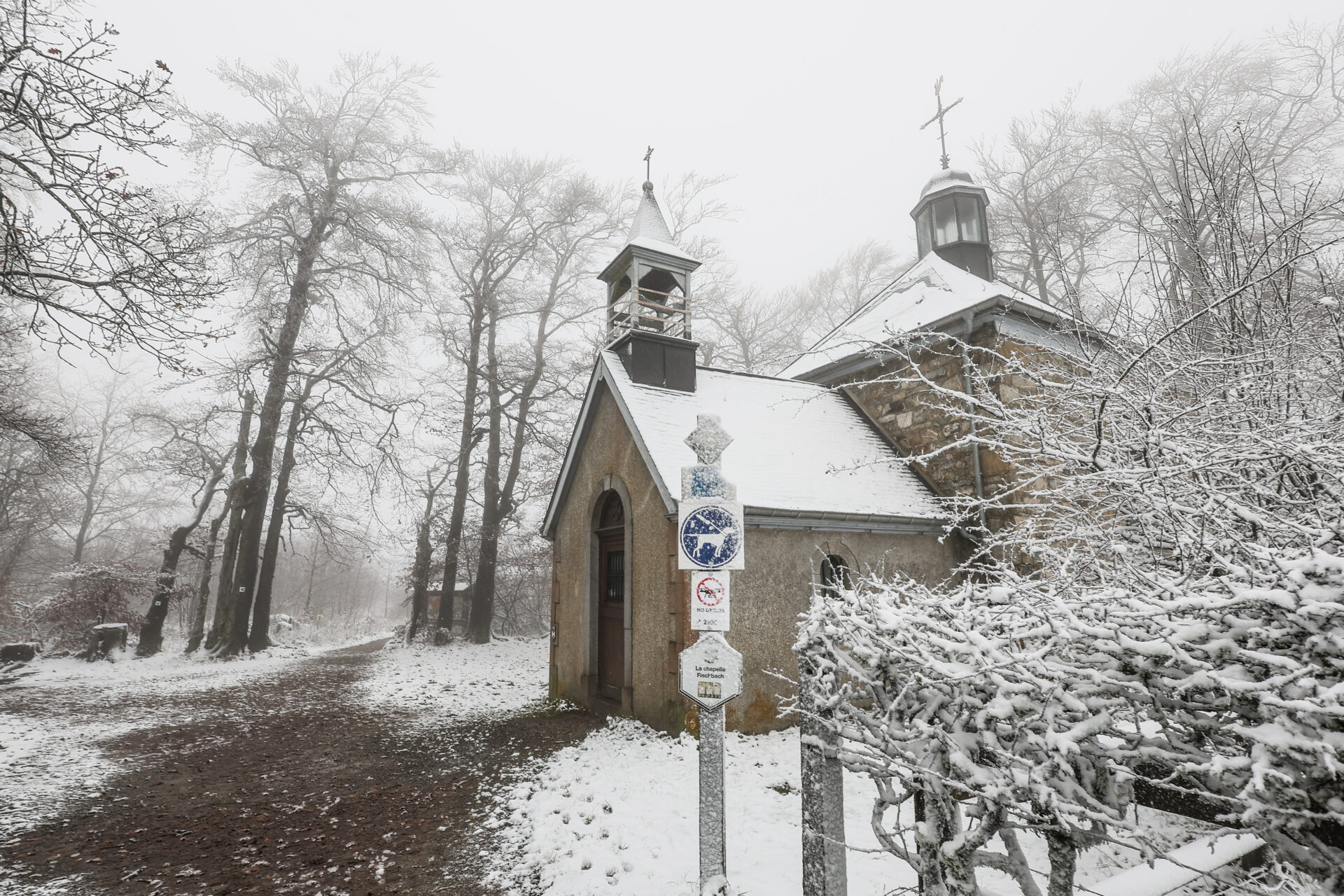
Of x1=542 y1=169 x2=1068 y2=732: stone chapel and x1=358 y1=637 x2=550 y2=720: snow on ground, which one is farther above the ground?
x1=542 y1=169 x2=1068 y2=732: stone chapel

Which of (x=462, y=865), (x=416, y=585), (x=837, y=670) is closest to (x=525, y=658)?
(x=416, y=585)

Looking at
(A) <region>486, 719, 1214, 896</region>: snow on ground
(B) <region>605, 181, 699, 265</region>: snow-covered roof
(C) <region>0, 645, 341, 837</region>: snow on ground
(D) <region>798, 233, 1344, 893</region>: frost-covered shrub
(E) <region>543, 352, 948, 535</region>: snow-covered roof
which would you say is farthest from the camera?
(B) <region>605, 181, 699, 265</region>: snow-covered roof

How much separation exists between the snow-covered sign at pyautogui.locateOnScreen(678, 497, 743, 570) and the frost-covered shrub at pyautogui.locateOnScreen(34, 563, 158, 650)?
1834 cm

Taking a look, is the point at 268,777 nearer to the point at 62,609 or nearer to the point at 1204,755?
the point at 1204,755

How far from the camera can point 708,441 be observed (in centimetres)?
398

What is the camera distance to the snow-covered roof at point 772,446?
8789 millimetres

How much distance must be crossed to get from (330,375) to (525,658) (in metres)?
9.57

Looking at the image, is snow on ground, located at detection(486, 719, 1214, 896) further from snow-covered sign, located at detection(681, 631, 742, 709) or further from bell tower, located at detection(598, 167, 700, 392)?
bell tower, located at detection(598, 167, 700, 392)

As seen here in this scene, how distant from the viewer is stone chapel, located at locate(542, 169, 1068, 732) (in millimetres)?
8367

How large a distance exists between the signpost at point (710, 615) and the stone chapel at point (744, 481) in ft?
12.6

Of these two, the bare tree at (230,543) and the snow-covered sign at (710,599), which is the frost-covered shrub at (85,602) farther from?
the snow-covered sign at (710,599)

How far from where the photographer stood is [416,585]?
20688 millimetres

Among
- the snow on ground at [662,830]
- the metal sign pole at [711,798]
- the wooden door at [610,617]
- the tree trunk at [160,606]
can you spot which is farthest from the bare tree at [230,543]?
the metal sign pole at [711,798]

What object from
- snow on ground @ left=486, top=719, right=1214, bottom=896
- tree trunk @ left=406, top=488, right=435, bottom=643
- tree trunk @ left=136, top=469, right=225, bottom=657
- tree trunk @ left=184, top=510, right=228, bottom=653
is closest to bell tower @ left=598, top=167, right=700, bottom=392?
snow on ground @ left=486, top=719, right=1214, bottom=896
